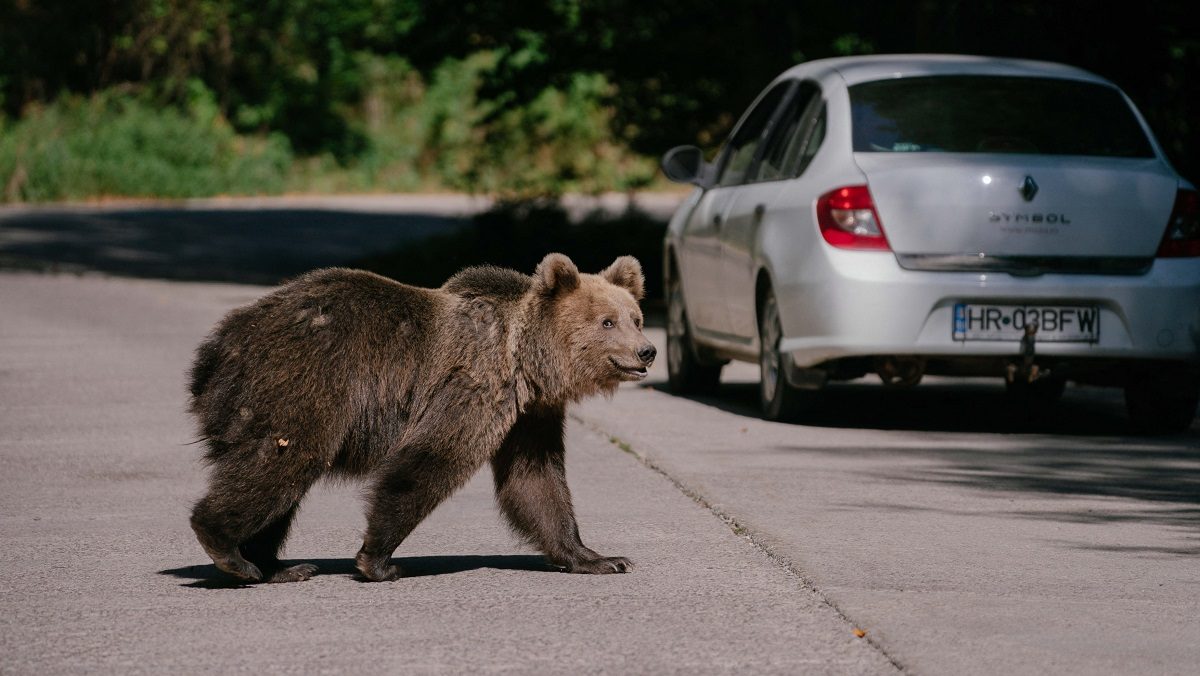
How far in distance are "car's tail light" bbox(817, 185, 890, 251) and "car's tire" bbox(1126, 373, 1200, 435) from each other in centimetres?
175

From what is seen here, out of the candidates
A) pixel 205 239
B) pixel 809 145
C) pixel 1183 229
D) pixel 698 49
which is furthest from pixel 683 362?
pixel 205 239

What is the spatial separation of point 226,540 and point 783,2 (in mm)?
16996

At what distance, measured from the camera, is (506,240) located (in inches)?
907

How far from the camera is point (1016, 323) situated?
9.97m

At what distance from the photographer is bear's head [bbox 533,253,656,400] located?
6.55 m

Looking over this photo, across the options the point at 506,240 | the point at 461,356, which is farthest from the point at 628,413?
the point at 506,240

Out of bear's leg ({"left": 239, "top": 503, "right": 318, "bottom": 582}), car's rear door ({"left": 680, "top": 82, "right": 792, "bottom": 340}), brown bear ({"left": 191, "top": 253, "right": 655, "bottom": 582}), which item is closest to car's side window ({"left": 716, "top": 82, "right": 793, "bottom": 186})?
car's rear door ({"left": 680, "top": 82, "right": 792, "bottom": 340})

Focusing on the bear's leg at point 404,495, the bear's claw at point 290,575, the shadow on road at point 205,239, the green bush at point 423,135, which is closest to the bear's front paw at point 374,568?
the bear's leg at point 404,495

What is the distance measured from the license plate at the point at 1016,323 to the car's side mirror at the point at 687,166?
2.69 meters

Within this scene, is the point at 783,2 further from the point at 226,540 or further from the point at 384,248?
the point at 226,540

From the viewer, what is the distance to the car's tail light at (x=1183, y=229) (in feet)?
33.5

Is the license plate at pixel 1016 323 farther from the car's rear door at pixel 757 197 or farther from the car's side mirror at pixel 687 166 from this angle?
the car's side mirror at pixel 687 166

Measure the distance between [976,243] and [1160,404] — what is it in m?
1.63

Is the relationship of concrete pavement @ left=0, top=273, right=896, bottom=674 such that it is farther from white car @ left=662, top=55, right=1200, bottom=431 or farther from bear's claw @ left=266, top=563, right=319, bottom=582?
white car @ left=662, top=55, right=1200, bottom=431
